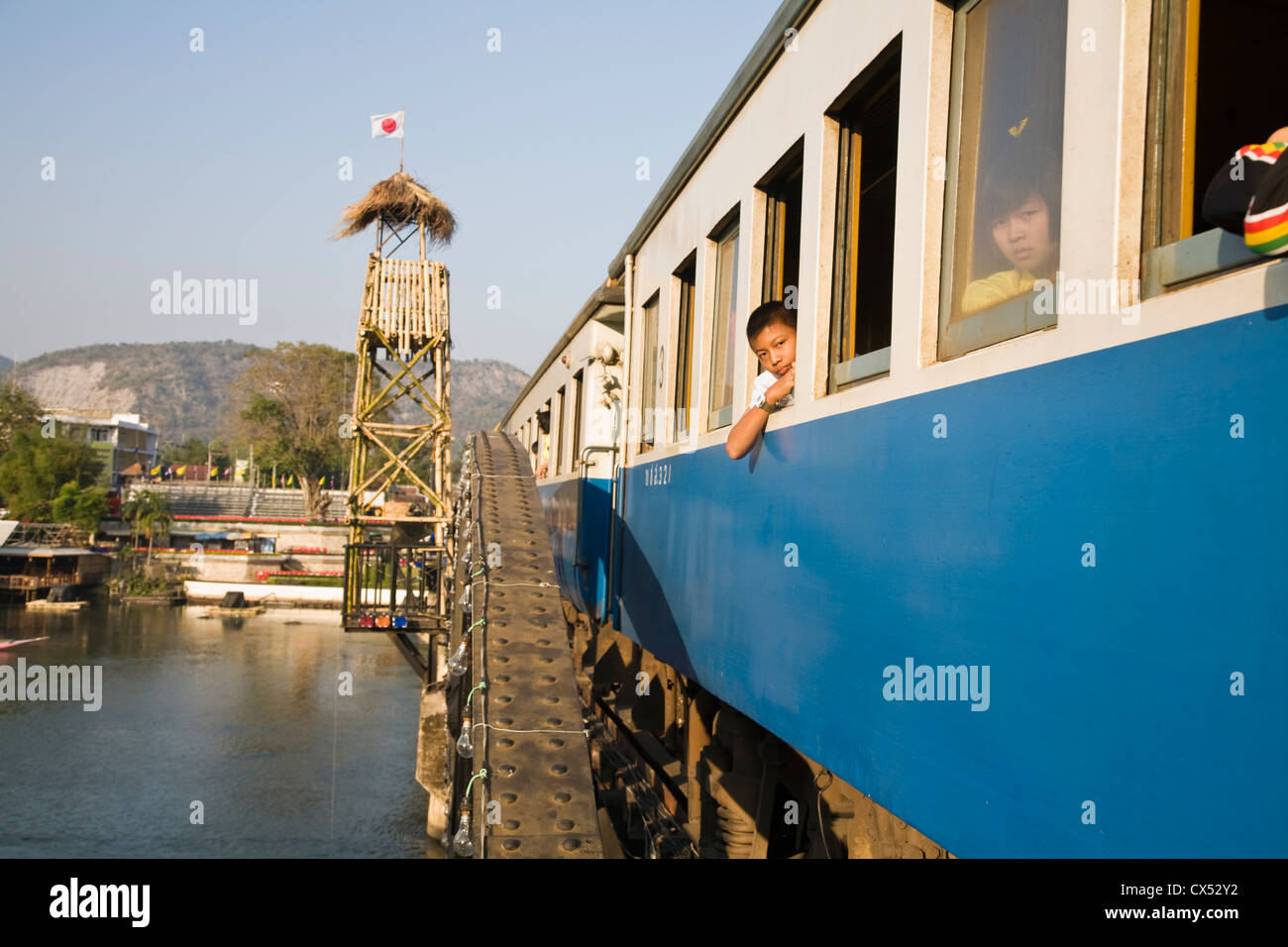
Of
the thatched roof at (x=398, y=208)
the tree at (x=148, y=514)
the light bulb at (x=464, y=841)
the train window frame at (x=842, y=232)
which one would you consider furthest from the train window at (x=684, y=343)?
the tree at (x=148, y=514)

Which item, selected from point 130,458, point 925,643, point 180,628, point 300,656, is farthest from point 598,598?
point 130,458

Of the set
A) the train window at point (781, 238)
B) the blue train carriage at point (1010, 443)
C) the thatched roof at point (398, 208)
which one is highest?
the thatched roof at point (398, 208)

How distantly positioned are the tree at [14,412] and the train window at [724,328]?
6780 centimetres

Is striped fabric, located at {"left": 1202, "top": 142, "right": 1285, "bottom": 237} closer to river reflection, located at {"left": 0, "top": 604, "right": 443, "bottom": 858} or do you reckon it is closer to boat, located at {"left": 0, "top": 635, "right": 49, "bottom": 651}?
river reflection, located at {"left": 0, "top": 604, "right": 443, "bottom": 858}

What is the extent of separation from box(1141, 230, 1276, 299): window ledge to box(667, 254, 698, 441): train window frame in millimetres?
3787

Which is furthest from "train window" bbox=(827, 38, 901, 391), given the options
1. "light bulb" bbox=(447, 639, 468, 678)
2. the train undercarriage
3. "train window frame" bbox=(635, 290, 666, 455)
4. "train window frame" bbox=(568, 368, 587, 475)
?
"train window frame" bbox=(568, 368, 587, 475)

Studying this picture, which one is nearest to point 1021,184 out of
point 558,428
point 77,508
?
point 558,428

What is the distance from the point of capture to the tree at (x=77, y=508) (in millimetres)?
53531

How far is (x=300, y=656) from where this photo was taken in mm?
38688

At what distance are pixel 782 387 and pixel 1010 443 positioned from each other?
1651 millimetres

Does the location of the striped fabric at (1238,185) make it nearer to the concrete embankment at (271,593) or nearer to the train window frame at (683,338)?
the train window frame at (683,338)

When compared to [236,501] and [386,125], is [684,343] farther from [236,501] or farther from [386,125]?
[236,501]
